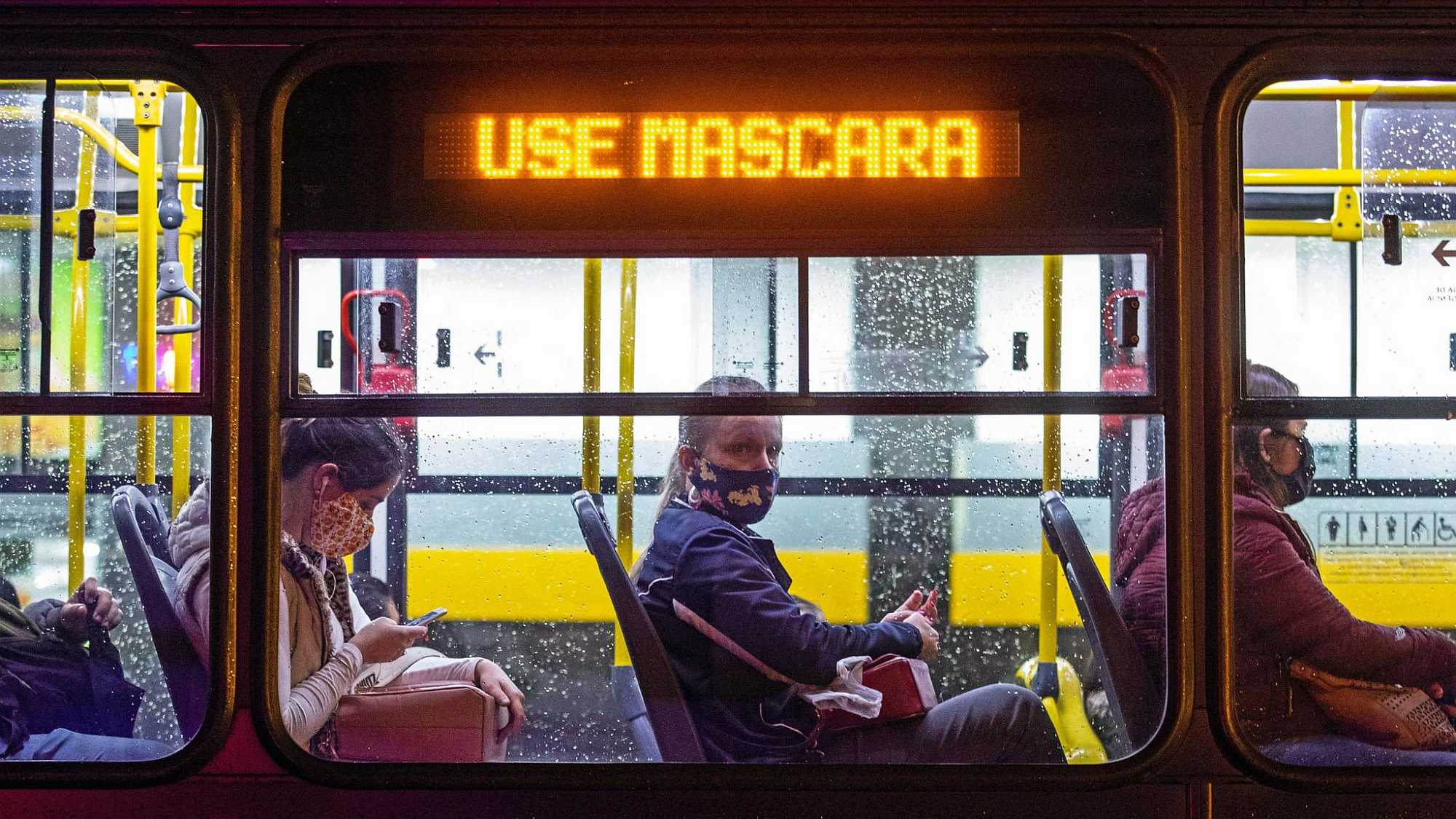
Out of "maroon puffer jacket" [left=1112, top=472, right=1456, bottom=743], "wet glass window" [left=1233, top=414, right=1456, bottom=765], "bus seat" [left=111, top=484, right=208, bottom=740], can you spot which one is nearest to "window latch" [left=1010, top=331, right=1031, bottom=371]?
"maroon puffer jacket" [left=1112, top=472, right=1456, bottom=743]

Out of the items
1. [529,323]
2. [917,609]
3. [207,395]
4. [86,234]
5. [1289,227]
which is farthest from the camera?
[1289,227]

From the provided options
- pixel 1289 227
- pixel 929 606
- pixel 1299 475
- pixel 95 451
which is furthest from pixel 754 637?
pixel 1289 227

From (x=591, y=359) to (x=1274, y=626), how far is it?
1.71 metres

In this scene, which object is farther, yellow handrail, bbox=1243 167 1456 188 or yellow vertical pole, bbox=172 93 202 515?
yellow vertical pole, bbox=172 93 202 515

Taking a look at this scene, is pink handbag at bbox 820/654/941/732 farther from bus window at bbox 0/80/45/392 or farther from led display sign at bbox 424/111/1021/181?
bus window at bbox 0/80/45/392

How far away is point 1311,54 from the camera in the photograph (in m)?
2.17

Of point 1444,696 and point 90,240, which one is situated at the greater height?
point 90,240

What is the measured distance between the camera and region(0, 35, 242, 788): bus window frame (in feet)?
7.05

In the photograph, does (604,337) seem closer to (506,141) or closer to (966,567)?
(506,141)

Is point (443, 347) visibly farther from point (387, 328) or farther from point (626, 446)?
point (626, 446)

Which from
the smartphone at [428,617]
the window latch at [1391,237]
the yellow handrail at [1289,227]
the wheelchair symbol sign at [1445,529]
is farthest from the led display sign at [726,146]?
the wheelchair symbol sign at [1445,529]

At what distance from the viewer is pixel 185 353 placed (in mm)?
2672

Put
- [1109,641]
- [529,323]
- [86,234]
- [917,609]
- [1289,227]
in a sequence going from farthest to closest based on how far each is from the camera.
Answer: [1289,227] → [529,323] → [917,609] → [1109,641] → [86,234]

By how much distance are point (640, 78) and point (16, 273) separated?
138cm
